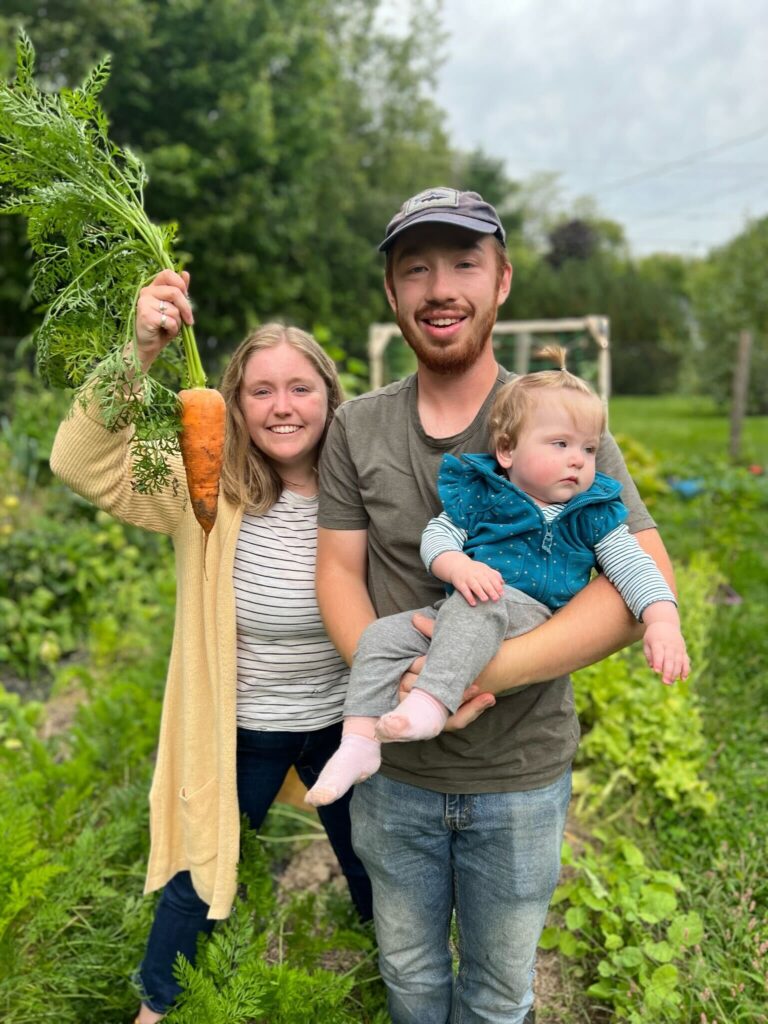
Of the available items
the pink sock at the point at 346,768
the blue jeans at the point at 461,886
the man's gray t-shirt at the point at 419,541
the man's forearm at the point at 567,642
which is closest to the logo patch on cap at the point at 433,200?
the man's gray t-shirt at the point at 419,541

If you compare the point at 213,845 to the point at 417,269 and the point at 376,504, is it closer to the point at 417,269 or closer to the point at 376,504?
the point at 376,504

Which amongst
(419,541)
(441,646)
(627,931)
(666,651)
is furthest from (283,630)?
(627,931)

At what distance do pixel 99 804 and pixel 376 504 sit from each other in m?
1.99

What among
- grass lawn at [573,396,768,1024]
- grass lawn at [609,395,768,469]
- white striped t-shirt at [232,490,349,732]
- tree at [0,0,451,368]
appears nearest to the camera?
white striped t-shirt at [232,490,349,732]

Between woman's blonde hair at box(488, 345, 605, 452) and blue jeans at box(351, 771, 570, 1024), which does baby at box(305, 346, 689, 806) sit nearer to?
woman's blonde hair at box(488, 345, 605, 452)

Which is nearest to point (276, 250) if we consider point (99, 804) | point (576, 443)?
point (99, 804)

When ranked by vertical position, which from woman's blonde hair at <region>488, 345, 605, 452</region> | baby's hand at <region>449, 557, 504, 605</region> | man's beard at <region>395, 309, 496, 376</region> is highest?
man's beard at <region>395, 309, 496, 376</region>

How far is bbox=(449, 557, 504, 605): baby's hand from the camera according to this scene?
61.1 inches

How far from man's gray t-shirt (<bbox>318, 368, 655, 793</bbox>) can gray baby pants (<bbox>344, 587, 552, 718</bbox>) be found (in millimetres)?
124

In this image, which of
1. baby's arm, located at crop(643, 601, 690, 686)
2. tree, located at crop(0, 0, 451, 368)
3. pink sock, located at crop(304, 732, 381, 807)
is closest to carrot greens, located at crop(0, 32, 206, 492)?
pink sock, located at crop(304, 732, 381, 807)

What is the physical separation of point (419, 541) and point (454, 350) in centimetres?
42

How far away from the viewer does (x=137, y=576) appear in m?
5.38

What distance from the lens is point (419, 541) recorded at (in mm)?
1763

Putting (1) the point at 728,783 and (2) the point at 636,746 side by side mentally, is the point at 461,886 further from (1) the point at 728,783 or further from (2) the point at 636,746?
(1) the point at 728,783
